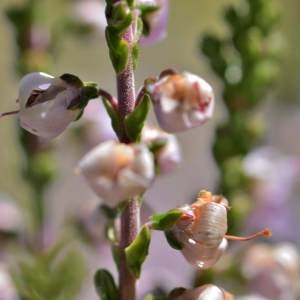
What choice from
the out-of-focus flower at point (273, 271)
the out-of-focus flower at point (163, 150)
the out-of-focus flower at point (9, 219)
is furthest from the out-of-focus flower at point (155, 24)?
the out-of-focus flower at point (9, 219)

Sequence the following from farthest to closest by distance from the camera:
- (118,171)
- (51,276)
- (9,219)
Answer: (9,219) < (51,276) < (118,171)

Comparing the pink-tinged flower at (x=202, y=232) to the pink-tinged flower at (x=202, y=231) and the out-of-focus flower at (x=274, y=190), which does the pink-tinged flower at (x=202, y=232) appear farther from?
the out-of-focus flower at (x=274, y=190)

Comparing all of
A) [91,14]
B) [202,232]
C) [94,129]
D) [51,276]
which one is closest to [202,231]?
[202,232]

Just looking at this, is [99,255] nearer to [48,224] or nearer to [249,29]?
[48,224]

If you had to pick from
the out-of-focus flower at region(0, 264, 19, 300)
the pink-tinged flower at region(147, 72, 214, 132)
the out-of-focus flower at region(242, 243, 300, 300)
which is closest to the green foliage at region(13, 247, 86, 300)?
the out-of-focus flower at region(0, 264, 19, 300)

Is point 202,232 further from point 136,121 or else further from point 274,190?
point 274,190

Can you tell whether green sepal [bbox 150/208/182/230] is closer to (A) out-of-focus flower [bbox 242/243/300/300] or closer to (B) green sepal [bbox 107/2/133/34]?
(B) green sepal [bbox 107/2/133/34]

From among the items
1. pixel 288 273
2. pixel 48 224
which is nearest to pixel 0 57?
pixel 48 224
